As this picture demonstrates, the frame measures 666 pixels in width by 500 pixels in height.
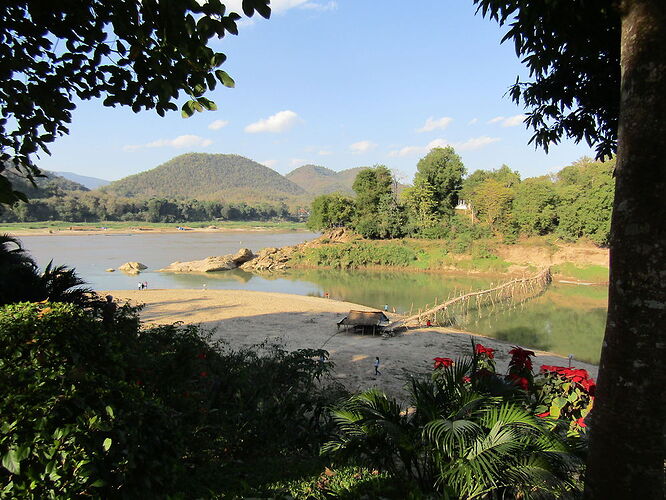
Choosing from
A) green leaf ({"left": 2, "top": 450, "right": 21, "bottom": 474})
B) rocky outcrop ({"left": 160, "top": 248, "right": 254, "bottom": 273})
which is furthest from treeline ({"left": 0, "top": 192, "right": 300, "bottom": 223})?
green leaf ({"left": 2, "top": 450, "right": 21, "bottom": 474})

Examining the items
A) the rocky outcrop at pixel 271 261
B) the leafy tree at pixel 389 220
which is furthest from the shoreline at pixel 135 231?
the leafy tree at pixel 389 220

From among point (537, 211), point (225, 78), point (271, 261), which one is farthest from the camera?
point (271, 261)

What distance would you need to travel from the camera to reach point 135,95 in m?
3.14

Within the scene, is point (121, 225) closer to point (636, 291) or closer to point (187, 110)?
point (187, 110)

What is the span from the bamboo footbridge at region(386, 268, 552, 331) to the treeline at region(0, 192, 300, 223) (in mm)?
91640

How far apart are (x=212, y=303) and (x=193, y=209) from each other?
106 m

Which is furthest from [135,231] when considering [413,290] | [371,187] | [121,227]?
[413,290]

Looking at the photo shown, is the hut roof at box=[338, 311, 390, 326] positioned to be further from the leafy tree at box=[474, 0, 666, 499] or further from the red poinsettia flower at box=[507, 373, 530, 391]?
the leafy tree at box=[474, 0, 666, 499]

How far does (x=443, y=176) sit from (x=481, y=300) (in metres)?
27.7

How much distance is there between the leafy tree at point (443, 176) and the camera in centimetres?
5059

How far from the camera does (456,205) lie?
52.6 meters

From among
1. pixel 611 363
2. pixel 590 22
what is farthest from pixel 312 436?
pixel 590 22

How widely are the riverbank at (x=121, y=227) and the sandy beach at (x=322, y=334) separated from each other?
7361 centimetres

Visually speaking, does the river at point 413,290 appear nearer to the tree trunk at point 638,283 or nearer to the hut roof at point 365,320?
the hut roof at point 365,320
